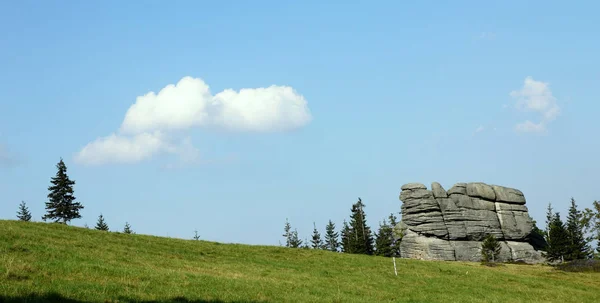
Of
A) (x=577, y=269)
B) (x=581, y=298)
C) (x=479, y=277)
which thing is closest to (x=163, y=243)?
(x=479, y=277)

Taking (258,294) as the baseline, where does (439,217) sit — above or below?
above

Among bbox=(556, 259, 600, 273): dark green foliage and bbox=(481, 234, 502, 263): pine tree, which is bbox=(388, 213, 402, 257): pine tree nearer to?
bbox=(481, 234, 502, 263): pine tree

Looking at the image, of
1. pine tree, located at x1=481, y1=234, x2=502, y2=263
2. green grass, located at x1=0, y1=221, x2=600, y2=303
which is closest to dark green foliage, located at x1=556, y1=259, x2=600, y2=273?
green grass, located at x1=0, y1=221, x2=600, y2=303

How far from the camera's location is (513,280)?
43.1m

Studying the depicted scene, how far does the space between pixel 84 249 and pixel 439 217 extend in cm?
8835

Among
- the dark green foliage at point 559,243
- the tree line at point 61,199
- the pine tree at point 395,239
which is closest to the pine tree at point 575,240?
the dark green foliage at point 559,243

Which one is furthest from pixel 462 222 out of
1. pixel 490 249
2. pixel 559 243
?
pixel 559 243

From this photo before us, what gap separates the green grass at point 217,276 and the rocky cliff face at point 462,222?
55.5 metres

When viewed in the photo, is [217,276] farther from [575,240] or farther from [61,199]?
[575,240]

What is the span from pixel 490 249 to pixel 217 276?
8679 cm

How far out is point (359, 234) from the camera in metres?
123

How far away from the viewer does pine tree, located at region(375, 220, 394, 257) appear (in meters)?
116

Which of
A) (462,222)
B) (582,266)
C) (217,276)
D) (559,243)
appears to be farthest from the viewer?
(462,222)

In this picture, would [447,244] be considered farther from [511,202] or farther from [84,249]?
[84,249]
